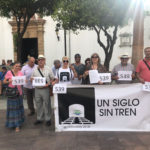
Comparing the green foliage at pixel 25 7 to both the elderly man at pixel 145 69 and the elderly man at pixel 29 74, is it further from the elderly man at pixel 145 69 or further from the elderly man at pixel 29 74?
the elderly man at pixel 145 69

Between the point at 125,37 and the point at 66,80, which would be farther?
the point at 125,37

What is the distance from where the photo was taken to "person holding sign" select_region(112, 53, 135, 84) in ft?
17.5

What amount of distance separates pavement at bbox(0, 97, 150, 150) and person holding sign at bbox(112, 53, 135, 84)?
1306 mm

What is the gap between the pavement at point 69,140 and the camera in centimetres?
435

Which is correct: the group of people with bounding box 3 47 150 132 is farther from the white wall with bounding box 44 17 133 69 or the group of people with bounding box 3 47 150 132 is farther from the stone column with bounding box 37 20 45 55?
the stone column with bounding box 37 20 45 55

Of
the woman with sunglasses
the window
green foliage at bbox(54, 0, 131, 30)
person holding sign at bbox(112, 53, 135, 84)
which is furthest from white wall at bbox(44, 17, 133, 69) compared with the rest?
the woman with sunglasses

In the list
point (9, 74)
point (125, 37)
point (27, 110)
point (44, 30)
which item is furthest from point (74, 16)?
point (44, 30)

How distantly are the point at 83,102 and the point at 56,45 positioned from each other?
15140 millimetres

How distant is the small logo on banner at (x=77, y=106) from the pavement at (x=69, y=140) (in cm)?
32

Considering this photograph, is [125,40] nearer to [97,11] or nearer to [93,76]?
[97,11]

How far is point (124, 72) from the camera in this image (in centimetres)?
532

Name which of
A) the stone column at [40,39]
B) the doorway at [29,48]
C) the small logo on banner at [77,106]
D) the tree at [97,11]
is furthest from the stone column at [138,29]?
the doorway at [29,48]

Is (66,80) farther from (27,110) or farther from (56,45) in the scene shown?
(56,45)

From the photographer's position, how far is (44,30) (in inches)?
794
